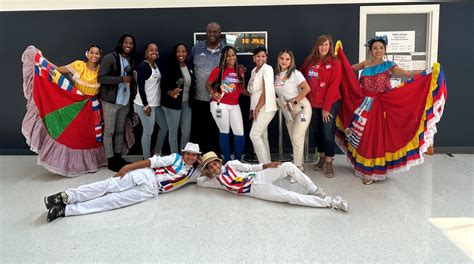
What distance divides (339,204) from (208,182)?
119 centimetres

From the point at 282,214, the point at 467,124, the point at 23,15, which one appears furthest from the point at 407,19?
the point at 23,15

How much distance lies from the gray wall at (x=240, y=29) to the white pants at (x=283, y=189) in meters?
1.60

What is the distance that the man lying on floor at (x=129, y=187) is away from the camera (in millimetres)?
3090

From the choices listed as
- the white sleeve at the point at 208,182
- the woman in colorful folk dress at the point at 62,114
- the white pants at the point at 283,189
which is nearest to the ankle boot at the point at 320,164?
the white pants at the point at 283,189

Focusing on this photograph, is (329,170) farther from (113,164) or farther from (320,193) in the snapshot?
(113,164)

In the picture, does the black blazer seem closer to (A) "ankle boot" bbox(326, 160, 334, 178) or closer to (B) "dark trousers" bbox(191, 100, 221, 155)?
(B) "dark trousers" bbox(191, 100, 221, 155)

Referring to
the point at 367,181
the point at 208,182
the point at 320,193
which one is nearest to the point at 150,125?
the point at 208,182

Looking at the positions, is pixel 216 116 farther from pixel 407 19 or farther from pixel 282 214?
pixel 407 19

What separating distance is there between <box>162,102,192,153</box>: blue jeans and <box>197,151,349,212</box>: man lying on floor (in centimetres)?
86

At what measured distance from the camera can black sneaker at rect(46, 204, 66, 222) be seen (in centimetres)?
298

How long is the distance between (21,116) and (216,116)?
2.66 metres

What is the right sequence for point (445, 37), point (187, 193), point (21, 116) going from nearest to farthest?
1. point (187, 193)
2. point (445, 37)
3. point (21, 116)

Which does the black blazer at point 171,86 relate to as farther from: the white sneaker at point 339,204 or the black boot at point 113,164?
the white sneaker at point 339,204

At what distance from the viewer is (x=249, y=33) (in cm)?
466
